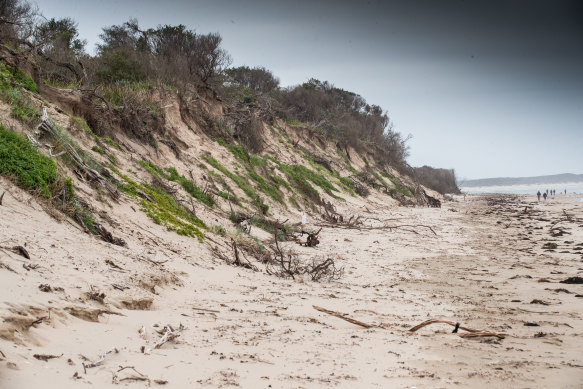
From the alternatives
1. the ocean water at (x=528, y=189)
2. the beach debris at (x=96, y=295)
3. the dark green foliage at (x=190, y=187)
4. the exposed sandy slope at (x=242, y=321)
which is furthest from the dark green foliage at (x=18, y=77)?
the ocean water at (x=528, y=189)

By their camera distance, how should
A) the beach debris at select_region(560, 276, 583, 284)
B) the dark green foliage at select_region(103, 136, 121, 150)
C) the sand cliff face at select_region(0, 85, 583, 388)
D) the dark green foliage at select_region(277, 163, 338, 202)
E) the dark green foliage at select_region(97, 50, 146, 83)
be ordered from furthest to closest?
the dark green foliage at select_region(277, 163, 338, 202) → the dark green foliage at select_region(97, 50, 146, 83) → the dark green foliage at select_region(103, 136, 121, 150) → the beach debris at select_region(560, 276, 583, 284) → the sand cliff face at select_region(0, 85, 583, 388)

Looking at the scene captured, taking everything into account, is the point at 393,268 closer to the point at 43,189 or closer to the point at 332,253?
the point at 332,253

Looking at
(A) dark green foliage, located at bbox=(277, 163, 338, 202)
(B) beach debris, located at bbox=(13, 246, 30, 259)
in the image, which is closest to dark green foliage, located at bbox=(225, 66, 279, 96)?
(A) dark green foliage, located at bbox=(277, 163, 338, 202)

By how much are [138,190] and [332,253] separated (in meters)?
5.10

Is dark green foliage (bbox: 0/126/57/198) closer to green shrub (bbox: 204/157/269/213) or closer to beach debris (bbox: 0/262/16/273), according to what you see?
beach debris (bbox: 0/262/16/273)

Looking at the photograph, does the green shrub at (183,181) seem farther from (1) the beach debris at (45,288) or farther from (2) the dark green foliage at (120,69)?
(1) the beach debris at (45,288)

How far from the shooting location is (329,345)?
163 inches

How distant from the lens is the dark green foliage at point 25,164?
5.56 metres

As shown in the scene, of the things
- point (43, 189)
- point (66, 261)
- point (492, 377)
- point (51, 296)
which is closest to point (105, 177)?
point (43, 189)

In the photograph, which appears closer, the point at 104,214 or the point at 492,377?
the point at 492,377

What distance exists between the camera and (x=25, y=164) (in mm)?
5770

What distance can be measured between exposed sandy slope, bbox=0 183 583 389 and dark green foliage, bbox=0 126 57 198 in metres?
0.29

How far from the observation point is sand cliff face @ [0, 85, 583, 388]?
308cm

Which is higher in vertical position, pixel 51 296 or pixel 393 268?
pixel 51 296
